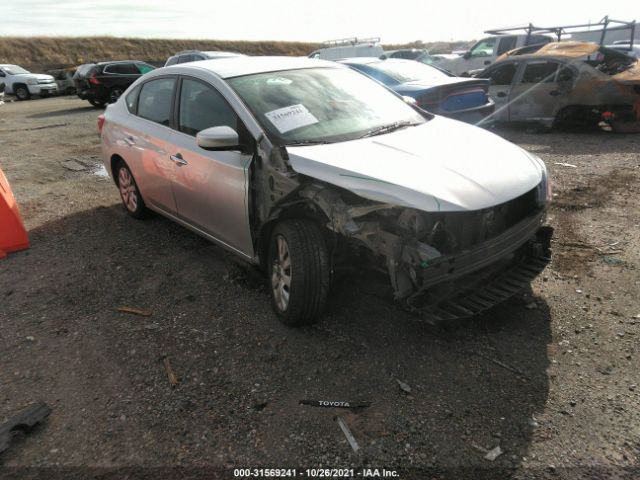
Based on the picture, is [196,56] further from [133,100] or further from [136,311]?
[136,311]

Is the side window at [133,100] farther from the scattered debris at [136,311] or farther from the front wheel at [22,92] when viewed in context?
the front wheel at [22,92]

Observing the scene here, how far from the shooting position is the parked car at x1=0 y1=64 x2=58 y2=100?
2414cm

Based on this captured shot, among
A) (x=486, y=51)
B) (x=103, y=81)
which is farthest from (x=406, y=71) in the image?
(x=103, y=81)

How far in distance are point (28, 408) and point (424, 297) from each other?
2.33 metres

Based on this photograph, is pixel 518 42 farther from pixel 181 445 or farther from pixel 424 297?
pixel 181 445

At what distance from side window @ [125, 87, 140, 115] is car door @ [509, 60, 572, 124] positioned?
7.22 m

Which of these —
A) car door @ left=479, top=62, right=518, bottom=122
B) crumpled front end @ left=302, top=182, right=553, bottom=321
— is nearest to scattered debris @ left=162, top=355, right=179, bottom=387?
crumpled front end @ left=302, top=182, right=553, bottom=321

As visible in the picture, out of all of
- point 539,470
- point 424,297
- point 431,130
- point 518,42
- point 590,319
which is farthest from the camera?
point 518,42

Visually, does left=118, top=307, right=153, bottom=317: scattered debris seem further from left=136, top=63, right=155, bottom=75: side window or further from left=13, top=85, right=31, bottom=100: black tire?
left=13, top=85, right=31, bottom=100: black tire

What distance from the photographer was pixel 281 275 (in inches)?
130

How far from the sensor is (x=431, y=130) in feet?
12.0

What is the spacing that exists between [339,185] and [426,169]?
52 centimetres

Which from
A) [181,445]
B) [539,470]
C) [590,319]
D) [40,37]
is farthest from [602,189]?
[40,37]

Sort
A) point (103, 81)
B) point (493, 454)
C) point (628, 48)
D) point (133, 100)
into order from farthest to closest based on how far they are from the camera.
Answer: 1. point (103, 81)
2. point (628, 48)
3. point (133, 100)
4. point (493, 454)
